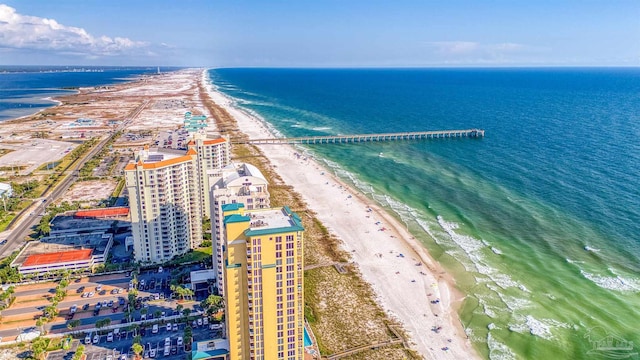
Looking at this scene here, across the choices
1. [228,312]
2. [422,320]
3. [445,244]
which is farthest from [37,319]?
[445,244]

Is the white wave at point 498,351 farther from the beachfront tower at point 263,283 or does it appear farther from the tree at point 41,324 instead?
the tree at point 41,324

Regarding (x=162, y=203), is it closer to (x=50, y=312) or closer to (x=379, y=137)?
(x=50, y=312)

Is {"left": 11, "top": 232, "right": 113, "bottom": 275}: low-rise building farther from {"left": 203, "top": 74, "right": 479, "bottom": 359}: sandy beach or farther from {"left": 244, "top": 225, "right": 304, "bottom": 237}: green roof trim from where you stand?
{"left": 244, "top": 225, "right": 304, "bottom": 237}: green roof trim

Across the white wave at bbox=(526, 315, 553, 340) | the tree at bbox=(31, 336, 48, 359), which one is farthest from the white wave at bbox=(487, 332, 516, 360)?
the tree at bbox=(31, 336, 48, 359)

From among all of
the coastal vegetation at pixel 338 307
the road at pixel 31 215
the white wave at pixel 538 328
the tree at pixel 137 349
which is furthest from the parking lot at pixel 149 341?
the white wave at pixel 538 328

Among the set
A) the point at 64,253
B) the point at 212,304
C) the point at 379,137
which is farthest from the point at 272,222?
the point at 379,137

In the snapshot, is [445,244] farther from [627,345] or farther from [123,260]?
[123,260]
